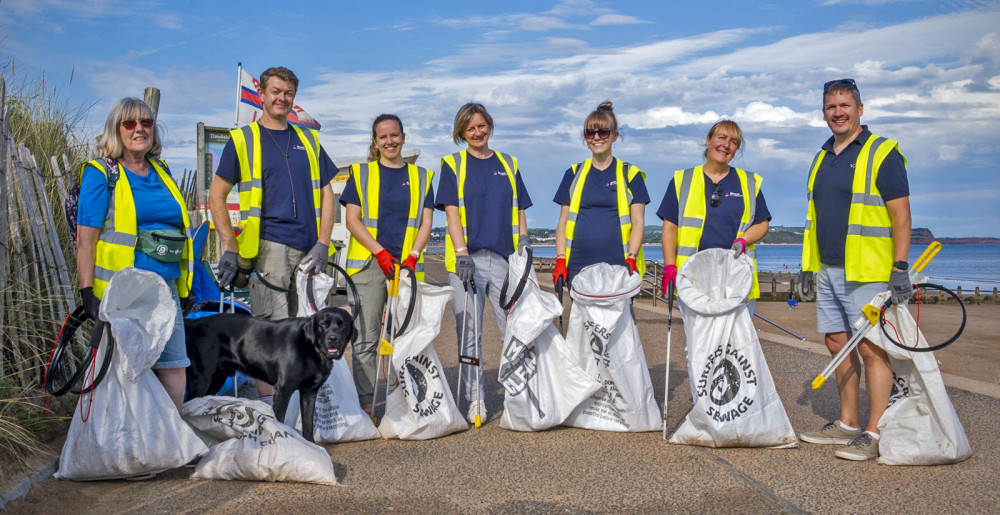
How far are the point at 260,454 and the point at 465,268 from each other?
187 cm

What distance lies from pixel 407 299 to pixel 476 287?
0.55 m

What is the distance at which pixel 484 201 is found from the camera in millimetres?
5383

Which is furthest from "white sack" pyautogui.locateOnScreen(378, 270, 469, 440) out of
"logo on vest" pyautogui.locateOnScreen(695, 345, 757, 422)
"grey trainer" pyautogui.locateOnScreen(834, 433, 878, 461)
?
"grey trainer" pyautogui.locateOnScreen(834, 433, 878, 461)

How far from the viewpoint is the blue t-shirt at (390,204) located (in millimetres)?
5293

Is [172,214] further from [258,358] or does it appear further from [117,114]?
[258,358]

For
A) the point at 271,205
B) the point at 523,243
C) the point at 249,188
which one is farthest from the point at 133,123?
the point at 523,243

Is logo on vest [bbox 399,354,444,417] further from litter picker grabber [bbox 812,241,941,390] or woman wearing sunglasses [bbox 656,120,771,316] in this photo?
litter picker grabber [bbox 812,241,941,390]

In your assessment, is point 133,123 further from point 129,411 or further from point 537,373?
point 537,373

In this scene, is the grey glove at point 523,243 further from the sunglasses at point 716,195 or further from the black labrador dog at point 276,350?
the black labrador dog at point 276,350

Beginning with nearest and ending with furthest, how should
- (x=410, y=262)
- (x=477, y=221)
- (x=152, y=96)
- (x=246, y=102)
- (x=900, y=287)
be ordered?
(x=900, y=287)
(x=410, y=262)
(x=477, y=221)
(x=152, y=96)
(x=246, y=102)

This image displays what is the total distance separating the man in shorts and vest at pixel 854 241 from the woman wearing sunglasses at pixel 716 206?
381 mm

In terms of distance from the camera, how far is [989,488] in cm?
384

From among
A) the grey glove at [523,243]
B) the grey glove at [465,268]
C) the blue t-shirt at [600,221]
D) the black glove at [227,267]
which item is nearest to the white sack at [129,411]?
the black glove at [227,267]

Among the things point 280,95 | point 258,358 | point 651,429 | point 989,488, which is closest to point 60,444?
point 258,358
